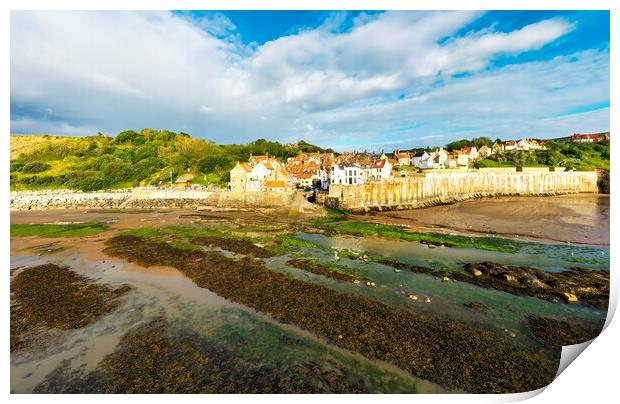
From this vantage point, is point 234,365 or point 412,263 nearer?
point 234,365

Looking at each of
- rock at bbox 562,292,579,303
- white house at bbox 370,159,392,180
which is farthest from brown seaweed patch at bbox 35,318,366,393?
→ white house at bbox 370,159,392,180

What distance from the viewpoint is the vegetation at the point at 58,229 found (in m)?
22.9

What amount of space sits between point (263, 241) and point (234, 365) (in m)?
12.9

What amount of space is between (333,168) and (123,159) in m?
58.7

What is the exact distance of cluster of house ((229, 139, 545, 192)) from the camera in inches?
1606

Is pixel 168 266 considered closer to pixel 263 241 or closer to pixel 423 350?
pixel 263 241

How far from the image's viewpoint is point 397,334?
799 cm

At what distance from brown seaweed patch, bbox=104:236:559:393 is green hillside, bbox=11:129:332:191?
4627 centimetres

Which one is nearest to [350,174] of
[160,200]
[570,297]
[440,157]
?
[570,297]

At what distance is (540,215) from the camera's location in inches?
1120

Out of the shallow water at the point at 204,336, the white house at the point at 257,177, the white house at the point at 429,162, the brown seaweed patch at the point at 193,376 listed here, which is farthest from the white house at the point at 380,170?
the brown seaweed patch at the point at 193,376

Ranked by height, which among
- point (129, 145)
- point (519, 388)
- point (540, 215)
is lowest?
point (519, 388)

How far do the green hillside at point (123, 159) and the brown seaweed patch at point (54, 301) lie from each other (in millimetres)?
42940

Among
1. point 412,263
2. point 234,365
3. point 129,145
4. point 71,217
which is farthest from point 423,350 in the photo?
point 129,145
